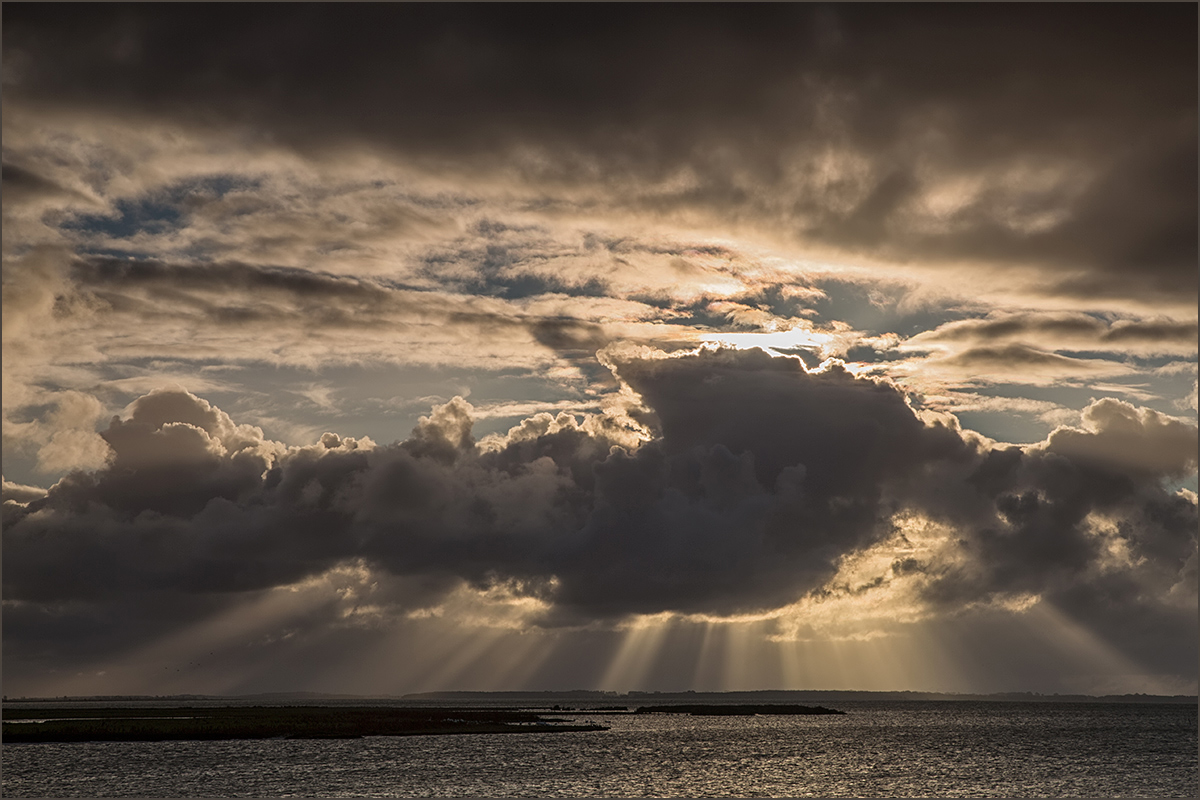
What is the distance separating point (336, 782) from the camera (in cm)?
8656

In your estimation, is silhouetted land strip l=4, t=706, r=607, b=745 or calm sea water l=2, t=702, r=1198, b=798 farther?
silhouetted land strip l=4, t=706, r=607, b=745

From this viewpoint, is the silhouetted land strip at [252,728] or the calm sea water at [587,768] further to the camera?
the silhouetted land strip at [252,728]

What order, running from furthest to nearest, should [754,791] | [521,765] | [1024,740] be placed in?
1. [1024,740]
2. [521,765]
3. [754,791]

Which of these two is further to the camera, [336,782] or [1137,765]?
[1137,765]

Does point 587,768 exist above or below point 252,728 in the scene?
Result: above

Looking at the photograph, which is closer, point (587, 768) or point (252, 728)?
point (587, 768)

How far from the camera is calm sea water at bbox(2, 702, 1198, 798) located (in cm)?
8481

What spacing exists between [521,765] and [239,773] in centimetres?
2801

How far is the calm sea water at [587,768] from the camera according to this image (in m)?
84.8

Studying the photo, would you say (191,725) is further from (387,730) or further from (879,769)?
(879,769)

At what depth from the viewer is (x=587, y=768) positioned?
102 meters

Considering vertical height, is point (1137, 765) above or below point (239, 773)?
below

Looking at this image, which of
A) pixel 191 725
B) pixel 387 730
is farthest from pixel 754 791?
pixel 191 725

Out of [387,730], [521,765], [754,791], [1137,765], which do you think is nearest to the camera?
[754,791]
